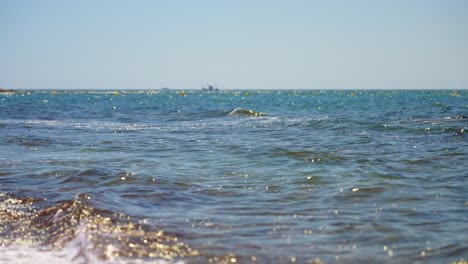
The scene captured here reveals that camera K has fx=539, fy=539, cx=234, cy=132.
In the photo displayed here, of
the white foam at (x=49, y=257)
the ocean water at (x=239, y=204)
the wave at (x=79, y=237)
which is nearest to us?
the white foam at (x=49, y=257)

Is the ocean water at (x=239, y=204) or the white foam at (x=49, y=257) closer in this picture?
the white foam at (x=49, y=257)

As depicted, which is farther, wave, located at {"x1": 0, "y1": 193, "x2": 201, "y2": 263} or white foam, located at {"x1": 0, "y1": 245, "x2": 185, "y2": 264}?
wave, located at {"x1": 0, "y1": 193, "x2": 201, "y2": 263}

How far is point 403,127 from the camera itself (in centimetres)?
1934

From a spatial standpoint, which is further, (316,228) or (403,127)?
(403,127)

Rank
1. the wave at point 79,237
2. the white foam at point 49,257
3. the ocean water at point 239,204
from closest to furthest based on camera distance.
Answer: the white foam at point 49,257 → the wave at point 79,237 → the ocean water at point 239,204

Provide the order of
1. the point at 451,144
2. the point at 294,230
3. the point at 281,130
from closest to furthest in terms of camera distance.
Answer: the point at 294,230 < the point at 451,144 < the point at 281,130

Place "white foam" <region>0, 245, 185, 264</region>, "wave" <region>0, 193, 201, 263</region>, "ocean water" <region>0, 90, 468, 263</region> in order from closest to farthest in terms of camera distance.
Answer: "white foam" <region>0, 245, 185, 264</region> → "wave" <region>0, 193, 201, 263</region> → "ocean water" <region>0, 90, 468, 263</region>

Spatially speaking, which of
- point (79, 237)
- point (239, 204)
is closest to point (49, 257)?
point (79, 237)

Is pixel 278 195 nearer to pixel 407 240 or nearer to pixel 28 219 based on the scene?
pixel 407 240

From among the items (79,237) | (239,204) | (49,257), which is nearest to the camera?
(49,257)

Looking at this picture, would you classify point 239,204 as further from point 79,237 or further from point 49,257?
point 49,257

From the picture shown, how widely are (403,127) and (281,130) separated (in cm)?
452

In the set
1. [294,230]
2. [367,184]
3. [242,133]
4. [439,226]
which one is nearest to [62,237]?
[294,230]

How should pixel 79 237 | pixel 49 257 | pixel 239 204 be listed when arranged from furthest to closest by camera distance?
1. pixel 239 204
2. pixel 79 237
3. pixel 49 257
